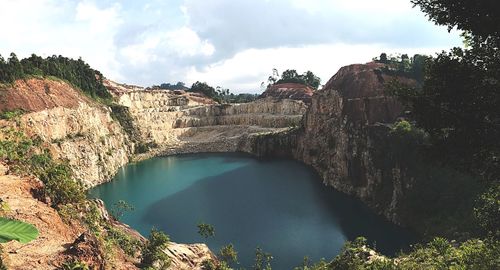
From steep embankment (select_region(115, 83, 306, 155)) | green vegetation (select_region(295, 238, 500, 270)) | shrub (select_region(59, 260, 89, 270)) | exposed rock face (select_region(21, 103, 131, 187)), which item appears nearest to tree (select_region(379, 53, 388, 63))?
steep embankment (select_region(115, 83, 306, 155))

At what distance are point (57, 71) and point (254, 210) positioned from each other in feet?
145

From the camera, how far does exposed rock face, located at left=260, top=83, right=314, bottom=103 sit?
101 meters

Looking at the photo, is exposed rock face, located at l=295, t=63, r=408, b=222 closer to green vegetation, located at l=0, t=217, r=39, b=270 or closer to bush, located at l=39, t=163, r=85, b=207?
bush, located at l=39, t=163, r=85, b=207

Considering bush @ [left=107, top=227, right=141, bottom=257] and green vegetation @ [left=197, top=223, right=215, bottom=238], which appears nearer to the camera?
bush @ [left=107, top=227, right=141, bottom=257]

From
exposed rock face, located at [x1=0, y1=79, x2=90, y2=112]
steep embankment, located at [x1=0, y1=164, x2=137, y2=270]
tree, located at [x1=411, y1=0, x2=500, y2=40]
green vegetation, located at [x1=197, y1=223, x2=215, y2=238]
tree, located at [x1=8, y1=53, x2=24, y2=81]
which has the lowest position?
green vegetation, located at [x1=197, y1=223, x2=215, y2=238]

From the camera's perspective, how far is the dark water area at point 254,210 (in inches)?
1403

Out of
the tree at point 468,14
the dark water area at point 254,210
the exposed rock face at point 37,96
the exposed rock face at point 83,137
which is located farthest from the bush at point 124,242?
the exposed rock face at point 37,96

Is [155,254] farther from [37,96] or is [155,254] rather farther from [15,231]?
[37,96]

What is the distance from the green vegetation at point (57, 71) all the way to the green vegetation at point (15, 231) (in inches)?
2264

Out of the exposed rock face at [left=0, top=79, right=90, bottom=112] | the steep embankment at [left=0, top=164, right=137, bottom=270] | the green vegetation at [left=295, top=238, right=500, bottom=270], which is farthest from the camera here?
the exposed rock face at [left=0, top=79, right=90, bottom=112]

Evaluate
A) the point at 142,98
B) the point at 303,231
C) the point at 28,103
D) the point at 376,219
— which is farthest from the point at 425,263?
the point at 142,98

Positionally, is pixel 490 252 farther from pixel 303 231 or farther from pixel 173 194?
pixel 173 194

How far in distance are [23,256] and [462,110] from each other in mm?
15837

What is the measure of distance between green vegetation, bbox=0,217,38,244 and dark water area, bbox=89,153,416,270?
2907cm
